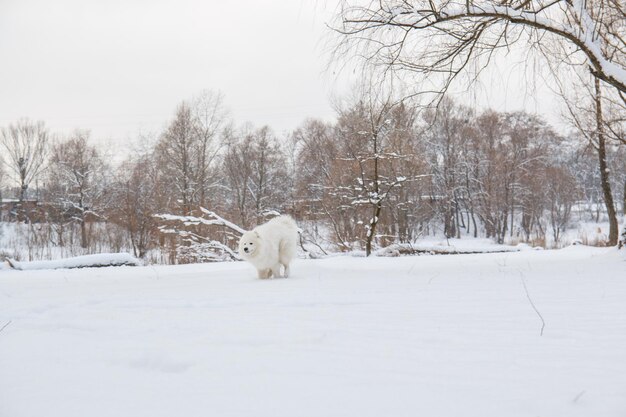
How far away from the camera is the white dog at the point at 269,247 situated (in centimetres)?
664

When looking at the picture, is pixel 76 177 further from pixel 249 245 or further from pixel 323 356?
pixel 323 356

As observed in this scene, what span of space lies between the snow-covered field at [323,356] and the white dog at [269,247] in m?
2.70

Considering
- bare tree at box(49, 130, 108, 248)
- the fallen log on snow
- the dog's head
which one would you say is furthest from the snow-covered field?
bare tree at box(49, 130, 108, 248)

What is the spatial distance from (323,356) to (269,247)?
15.5 feet

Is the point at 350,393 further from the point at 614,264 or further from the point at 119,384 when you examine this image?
the point at 614,264

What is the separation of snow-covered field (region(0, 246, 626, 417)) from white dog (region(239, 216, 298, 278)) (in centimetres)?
270

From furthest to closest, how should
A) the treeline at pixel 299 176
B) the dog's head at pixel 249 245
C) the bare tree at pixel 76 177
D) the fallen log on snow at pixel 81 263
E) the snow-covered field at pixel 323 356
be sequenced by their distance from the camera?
1. the bare tree at pixel 76 177
2. the treeline at pixel 299 176
3. the fallen log on snow at pixel 81 263
4. the dog's head at pixel 249 245
5. the snow-covered field at pixel 323 356

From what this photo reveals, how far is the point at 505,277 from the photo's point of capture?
5102 mm

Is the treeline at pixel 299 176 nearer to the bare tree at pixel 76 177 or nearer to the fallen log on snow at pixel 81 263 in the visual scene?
the bare tree at pixel 76 177

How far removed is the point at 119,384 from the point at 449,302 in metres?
2.62

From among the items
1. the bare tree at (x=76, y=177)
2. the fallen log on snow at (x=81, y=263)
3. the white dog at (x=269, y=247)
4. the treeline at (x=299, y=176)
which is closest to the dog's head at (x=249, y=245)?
the white dog at (x=269, y=247)

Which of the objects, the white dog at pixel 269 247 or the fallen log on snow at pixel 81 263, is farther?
the fallen log on snow at pixel 81 263

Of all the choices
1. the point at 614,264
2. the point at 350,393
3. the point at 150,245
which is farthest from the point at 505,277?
the point at 150,245

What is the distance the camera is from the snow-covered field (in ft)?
5.18
